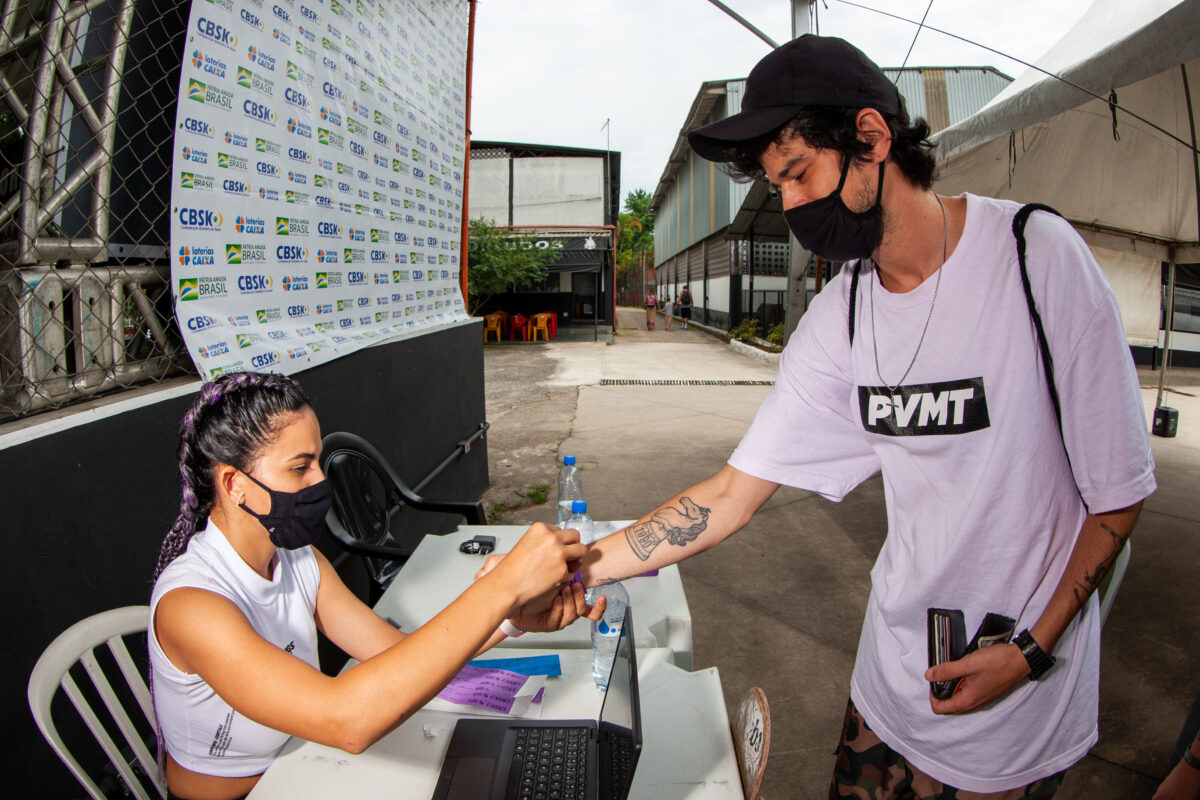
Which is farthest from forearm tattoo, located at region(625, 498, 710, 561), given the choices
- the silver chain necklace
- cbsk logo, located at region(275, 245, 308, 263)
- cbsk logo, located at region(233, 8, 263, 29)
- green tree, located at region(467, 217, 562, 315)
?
green tree, located at region(467, 217, 562, 315)

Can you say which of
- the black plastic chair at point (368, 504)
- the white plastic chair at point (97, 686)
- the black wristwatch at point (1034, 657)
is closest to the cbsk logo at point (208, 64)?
the black plastic chair at point (368, 504)

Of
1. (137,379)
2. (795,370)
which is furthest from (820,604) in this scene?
(137,379)

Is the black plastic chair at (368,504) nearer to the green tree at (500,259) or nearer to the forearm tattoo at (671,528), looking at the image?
the forearm tattoo at (671,528)

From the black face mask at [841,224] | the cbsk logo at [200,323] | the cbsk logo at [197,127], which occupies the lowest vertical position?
the cbsk logo at [200,323]

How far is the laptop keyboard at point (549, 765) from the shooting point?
1.25 metres

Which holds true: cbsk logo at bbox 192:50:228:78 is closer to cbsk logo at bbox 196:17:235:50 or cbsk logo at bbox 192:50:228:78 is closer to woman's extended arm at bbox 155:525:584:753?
cbsk logo at bbox 196:17:235:50

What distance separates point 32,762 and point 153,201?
5.46ft

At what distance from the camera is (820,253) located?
1.47 m

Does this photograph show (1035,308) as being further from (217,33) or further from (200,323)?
(217,33)

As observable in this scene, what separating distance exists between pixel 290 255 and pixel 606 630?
81.6 inches

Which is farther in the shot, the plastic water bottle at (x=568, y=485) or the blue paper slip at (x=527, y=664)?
the plastic water bottle at (x=568, y=485)

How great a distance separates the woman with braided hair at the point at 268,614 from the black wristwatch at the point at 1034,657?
0.88 metres

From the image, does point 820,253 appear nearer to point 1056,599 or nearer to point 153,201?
point 1056,599

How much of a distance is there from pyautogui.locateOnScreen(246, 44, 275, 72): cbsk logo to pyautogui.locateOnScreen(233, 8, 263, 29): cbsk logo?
8 cm
